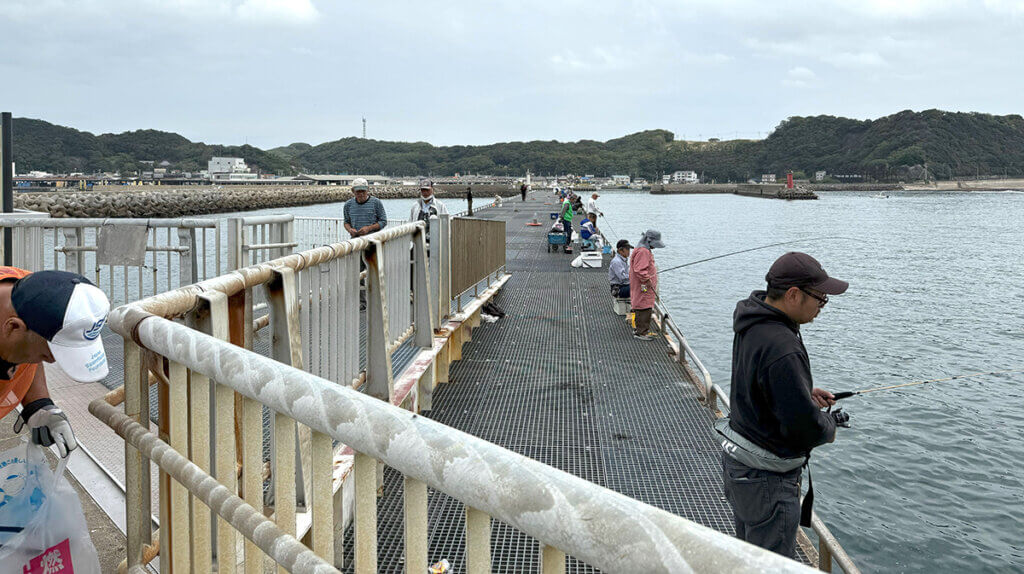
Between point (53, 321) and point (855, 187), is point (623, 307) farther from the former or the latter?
point (855, 187)

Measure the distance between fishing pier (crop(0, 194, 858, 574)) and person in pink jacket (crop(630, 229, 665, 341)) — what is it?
0.37 metres

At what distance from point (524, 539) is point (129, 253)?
194 inches

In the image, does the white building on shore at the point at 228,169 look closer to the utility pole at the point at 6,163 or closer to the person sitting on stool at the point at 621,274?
the person sitting on stool at the point at 621,274

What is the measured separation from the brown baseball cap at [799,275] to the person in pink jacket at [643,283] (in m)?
6.71

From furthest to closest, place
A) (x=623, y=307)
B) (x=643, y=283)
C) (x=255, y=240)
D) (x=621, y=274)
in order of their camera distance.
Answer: (x=623, y=307) → (x=621, y=274) → (x=643, y=283) → (x=255, y=240)

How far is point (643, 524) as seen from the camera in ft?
3.55

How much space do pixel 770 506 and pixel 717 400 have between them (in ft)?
14.5

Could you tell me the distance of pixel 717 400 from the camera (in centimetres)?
760

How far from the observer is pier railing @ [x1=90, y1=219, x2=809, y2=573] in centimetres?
112

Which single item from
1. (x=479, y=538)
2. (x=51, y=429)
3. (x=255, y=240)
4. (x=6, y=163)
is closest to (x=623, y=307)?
(x=255, y=240)

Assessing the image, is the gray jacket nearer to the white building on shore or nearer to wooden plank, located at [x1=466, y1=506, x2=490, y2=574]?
wooden plank, located at [x1=466, y1=506, x2=490, y2=574]

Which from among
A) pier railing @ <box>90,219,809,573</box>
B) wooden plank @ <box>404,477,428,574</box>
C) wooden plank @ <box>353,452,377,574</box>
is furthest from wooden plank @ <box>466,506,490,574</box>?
wooden plank @ <box>353,452,377,574</box>

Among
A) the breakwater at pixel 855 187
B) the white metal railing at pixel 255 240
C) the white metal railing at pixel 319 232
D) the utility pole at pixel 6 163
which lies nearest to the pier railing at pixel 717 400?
the white metal railing at pixel 255 240

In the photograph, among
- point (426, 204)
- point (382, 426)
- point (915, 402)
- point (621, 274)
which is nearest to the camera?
point (382, 426)
